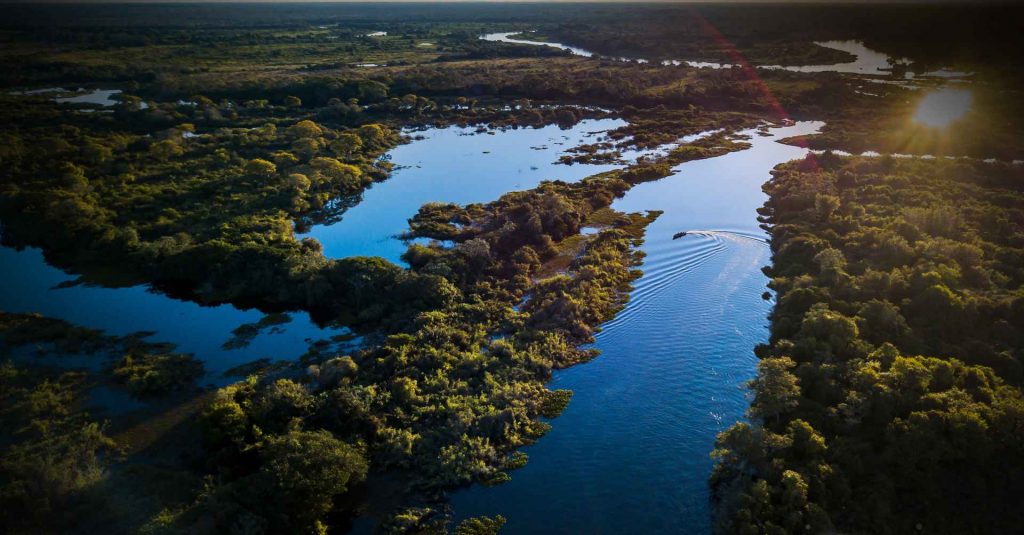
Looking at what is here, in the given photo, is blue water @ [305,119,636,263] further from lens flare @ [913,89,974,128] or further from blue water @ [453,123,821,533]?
lens flare @ [913,89,974,128]

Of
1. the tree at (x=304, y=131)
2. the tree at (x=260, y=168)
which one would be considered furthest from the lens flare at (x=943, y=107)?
the tree at (x=260, y=168)

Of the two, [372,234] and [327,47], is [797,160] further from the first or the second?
[327,47]

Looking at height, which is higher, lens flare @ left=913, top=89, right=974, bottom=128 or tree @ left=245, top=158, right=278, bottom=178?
lens flare @ left=913, top=89, right=974, bottom=128

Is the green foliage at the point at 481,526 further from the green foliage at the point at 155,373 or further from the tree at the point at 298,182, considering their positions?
the tree at the point at 298,182

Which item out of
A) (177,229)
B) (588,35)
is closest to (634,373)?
(177,229)

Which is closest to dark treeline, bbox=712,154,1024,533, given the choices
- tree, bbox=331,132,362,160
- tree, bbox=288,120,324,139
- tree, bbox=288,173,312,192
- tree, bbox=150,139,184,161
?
tree, bbox=288,173,312,192
